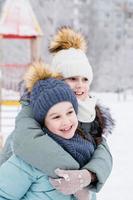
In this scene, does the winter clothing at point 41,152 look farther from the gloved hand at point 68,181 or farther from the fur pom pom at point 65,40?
the fur pom pom at point 65,40

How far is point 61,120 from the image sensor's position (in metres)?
1.60

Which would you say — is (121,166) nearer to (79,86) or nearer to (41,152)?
(79,86)

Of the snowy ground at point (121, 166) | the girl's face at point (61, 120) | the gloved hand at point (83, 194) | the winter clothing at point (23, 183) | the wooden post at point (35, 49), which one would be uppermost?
the girl's face at point (61, 120)

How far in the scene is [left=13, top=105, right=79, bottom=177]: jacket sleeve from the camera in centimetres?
155

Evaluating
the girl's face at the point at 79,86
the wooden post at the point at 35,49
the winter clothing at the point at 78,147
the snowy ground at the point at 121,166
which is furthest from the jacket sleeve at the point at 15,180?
the wooden post at the point at 35,49

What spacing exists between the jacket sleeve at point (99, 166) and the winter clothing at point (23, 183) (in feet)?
0.38

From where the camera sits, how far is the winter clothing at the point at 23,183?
154 centimetres

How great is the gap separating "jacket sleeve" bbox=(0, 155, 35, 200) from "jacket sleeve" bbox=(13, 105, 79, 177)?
0.11ft

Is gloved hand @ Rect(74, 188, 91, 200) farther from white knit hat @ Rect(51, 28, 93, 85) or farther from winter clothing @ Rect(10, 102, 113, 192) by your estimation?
white knit hat @ Rect(51, 28, 93, 85)

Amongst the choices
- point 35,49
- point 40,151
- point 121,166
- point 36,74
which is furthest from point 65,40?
point 35,49

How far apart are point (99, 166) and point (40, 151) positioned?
22 centimetres

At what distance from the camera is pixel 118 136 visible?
707 centimetres

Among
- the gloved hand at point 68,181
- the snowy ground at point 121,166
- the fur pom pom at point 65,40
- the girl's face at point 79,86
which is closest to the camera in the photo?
the gloved hand at point 68,181

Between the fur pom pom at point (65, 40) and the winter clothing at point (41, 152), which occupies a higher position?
the fur pom pom at point (65, 40)
